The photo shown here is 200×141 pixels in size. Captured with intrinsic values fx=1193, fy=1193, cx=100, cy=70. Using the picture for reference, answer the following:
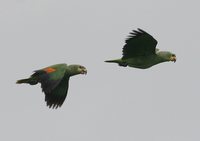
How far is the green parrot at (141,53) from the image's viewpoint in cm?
4603

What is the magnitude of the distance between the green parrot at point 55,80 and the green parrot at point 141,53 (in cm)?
175

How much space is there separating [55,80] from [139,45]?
13.6 feet

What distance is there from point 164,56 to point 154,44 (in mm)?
1239

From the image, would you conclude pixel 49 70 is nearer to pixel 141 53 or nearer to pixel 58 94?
pixel 58 94

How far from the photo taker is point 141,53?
1844 inches

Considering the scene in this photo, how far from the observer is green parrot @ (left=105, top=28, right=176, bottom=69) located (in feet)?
151

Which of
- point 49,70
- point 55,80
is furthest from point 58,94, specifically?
point 55,80

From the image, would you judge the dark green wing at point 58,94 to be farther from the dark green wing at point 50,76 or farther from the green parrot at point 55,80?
the dark green wing at point 50,76

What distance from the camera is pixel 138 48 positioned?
46.6 meters

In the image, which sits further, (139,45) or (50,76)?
(139,45)

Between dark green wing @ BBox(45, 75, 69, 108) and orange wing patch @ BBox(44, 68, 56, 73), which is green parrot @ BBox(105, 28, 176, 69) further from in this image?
orange wing patch @ BBox(44, 68, 56, 73)

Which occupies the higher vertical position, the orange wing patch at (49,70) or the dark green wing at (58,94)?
the orange wing patch at (49,70)

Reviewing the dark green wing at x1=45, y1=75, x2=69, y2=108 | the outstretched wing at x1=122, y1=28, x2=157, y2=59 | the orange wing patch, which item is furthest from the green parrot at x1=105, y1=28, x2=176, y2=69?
the orange wing patch

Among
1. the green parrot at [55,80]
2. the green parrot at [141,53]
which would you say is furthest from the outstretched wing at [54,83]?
the green parrot at [141,53]
